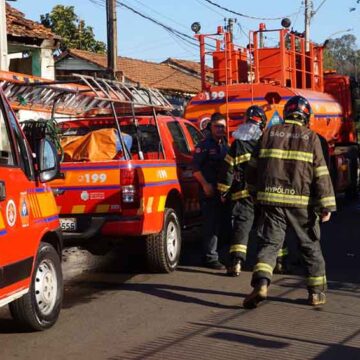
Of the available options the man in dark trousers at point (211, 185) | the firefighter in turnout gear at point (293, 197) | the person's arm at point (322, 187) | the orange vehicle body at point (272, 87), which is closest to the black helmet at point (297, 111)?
the firefighter in turnout gear at point (293, 197)

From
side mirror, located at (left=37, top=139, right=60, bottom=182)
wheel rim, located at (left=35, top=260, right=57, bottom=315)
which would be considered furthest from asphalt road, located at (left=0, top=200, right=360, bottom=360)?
side mirror, located at (left=37, top=139, right=60, bottom=182)

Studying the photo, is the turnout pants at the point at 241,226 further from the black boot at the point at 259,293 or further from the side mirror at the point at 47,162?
the side mirror at the point at 47,162

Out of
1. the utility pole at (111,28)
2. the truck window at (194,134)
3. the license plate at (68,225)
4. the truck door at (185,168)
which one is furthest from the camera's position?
the utility pole at (111,28)

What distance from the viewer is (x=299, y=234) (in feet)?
21.3

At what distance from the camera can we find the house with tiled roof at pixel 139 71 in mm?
32250

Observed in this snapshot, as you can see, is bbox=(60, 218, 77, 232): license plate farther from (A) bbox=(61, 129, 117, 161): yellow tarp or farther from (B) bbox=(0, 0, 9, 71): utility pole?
(B) bbox=(0, 0, 9, 71): utility pole

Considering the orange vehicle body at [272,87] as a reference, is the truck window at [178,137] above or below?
below

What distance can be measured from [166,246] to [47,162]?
2.53 m

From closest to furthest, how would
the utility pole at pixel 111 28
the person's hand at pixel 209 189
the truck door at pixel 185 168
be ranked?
the person's hand at pixel 209 189 < the truck door at pixel 185 168 < the utility pole at pixel 111 28

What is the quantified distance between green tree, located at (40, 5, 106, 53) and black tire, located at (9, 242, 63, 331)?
31806mm

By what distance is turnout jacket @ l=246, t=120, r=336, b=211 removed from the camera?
641 centimetres

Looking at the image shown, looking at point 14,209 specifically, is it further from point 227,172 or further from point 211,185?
point 211,185

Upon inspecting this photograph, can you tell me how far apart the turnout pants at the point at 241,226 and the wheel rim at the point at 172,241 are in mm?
751

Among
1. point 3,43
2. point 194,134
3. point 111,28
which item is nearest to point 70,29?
point 111,28
